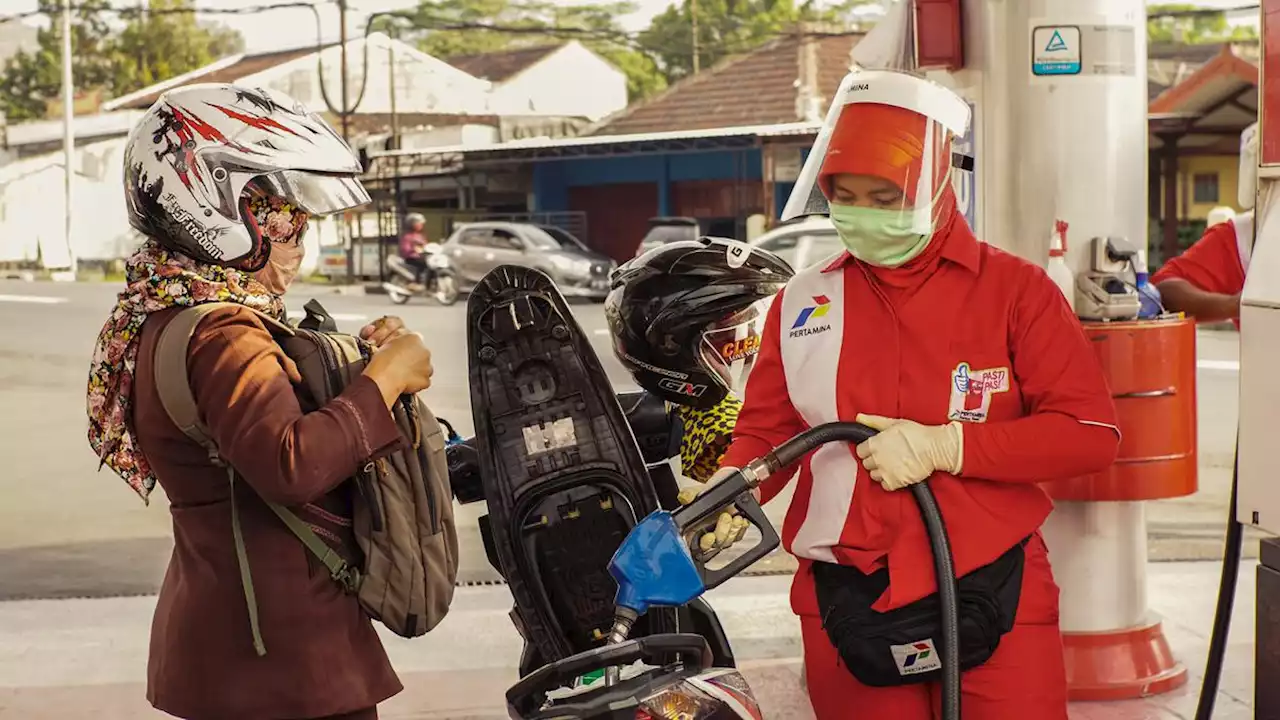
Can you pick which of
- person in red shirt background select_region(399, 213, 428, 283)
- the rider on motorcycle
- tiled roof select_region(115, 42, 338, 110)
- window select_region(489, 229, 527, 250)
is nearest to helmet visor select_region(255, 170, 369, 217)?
window select_region(489, 229, 527, 250)

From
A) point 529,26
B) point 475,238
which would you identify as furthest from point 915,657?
point 529,26

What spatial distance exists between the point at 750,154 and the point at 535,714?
25.0m

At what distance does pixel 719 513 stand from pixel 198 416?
0.86 m

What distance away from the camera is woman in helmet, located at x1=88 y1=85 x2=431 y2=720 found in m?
2.56

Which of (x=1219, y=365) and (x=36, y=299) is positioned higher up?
(x=36, y=299)

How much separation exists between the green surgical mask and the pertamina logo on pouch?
22cm

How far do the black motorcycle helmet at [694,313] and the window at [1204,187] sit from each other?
22131mm

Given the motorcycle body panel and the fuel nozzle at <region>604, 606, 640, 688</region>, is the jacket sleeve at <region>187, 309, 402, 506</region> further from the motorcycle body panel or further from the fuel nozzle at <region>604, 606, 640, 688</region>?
the motorcycle body panel

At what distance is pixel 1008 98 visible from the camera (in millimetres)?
4633

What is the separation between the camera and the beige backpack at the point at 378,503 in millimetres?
2537

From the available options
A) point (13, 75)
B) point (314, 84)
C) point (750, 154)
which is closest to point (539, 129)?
point (314, 84)

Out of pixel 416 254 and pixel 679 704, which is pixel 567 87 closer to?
pixel 416 254

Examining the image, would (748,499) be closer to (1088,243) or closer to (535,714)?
(535,714)

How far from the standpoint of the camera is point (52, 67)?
4431 cm
